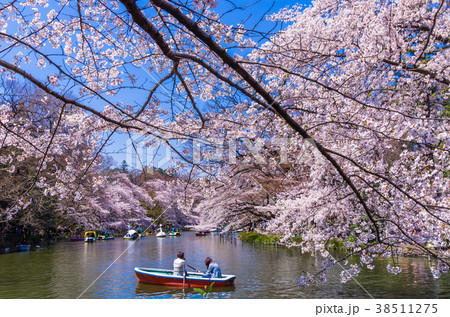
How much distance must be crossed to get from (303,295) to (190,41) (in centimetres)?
753

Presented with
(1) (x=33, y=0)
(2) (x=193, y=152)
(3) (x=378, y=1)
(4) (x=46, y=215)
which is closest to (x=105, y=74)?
(1) (x=33, y=0)

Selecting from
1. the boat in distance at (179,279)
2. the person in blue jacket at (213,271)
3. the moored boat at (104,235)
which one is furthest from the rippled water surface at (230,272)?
the moored boat at (104,235)

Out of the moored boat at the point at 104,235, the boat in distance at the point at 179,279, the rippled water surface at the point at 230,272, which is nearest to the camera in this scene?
the rippled water surface at the point at 230,272

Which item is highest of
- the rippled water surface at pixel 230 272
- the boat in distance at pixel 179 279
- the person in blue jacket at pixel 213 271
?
the person in blue jacket at pixel 213 271

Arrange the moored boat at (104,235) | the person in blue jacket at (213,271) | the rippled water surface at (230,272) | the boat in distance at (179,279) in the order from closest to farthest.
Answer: the rippled water surface at (230,272) < the boat in distance at (179,279) < the person in blue jacket at (213,271) < the moored boat at (104,235)

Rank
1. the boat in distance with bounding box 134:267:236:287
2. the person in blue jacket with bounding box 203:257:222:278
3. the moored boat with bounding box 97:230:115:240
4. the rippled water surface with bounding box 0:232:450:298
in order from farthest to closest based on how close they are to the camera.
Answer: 1. the moored boat with bounding box 97:230:115:240
2. the person in blue jacket with bounding box 203:257:222:278
3. the boat in distance with bounding box 134:267:236:287
4. the rippled water surface with bounding box 0:232:450:298

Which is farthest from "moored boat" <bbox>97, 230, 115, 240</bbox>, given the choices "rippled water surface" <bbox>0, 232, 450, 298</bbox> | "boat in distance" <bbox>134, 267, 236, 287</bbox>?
"boat in distance" <bbox>134, 267, 236, 287</bbox>

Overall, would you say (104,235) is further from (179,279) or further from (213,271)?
(213,271)

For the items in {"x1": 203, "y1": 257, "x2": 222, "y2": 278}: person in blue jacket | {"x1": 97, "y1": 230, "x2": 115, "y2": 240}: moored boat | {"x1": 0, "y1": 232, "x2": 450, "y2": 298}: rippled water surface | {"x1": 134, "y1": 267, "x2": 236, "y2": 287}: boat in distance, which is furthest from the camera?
{"x1": 97, "y1": 230, "x2": 115, "y2": 240}: moored boat

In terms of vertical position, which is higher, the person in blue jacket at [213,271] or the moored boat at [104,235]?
the person in blue jacket at [213,271]

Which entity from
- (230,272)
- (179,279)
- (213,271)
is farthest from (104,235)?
(213,271)

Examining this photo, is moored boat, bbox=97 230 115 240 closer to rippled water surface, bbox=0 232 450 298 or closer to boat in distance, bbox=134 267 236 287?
rippled water surface, bbox=0 232 450 298

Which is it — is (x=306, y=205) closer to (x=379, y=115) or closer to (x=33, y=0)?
(x=379, y=115)

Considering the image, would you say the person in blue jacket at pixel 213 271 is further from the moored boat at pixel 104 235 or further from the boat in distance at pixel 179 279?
the moored boat at pixel 104 235
